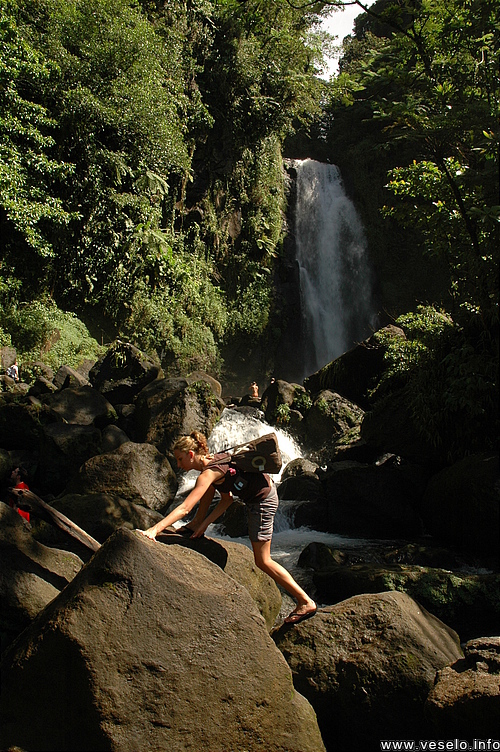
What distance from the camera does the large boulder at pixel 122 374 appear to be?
13.1 metres

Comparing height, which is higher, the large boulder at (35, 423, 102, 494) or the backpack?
the backpack

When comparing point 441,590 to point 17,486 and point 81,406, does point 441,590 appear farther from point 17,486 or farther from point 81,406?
point 81,406

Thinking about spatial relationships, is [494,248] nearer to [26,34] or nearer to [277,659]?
[277,659]

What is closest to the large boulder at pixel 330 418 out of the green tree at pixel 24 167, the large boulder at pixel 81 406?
the large boulder at pixel 81 406

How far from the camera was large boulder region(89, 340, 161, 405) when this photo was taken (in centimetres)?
1314

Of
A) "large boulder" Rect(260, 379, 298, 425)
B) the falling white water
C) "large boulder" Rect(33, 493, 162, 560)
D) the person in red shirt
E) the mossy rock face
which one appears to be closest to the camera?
the mossy rock face

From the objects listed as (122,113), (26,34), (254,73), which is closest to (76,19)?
(26,34)

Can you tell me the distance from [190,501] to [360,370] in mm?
10301

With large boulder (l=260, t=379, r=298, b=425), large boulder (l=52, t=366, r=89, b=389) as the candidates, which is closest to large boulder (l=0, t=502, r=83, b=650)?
large boulder (l=52, t=366, r=89, b=389)

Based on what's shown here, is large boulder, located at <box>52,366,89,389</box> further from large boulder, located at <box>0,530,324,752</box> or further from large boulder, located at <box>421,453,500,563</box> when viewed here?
large boulder, located at <box>0,530,324,752</box>

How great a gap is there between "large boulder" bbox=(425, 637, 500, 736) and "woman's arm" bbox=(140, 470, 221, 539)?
184cm

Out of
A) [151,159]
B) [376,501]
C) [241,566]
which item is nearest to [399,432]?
[376,501]

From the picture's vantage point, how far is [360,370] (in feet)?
43.7

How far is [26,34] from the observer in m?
14.1
